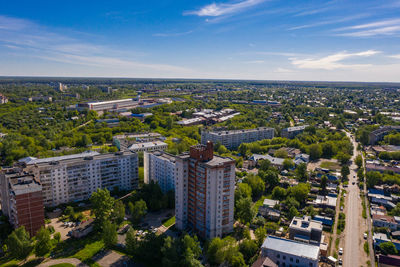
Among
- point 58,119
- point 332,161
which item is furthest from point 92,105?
point 332,161

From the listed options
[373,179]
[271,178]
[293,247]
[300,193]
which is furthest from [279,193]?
[373,179]

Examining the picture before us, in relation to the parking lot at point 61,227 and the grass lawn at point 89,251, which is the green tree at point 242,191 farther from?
the parking lot at point 61,227

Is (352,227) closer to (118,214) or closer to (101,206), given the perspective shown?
(118,214)

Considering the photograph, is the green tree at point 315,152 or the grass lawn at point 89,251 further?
the green tree at point 315,152

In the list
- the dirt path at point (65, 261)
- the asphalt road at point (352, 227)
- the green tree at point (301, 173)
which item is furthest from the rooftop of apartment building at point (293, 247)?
the green tree at point (301, 173)

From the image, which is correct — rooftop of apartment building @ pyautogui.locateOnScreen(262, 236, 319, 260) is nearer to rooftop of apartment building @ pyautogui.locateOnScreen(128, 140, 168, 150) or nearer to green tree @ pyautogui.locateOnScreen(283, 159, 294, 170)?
green tree @ pyautogui.locateOnScreen(283, 159, 294, 170)

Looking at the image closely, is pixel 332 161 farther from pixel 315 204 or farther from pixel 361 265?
pixel 361 265
